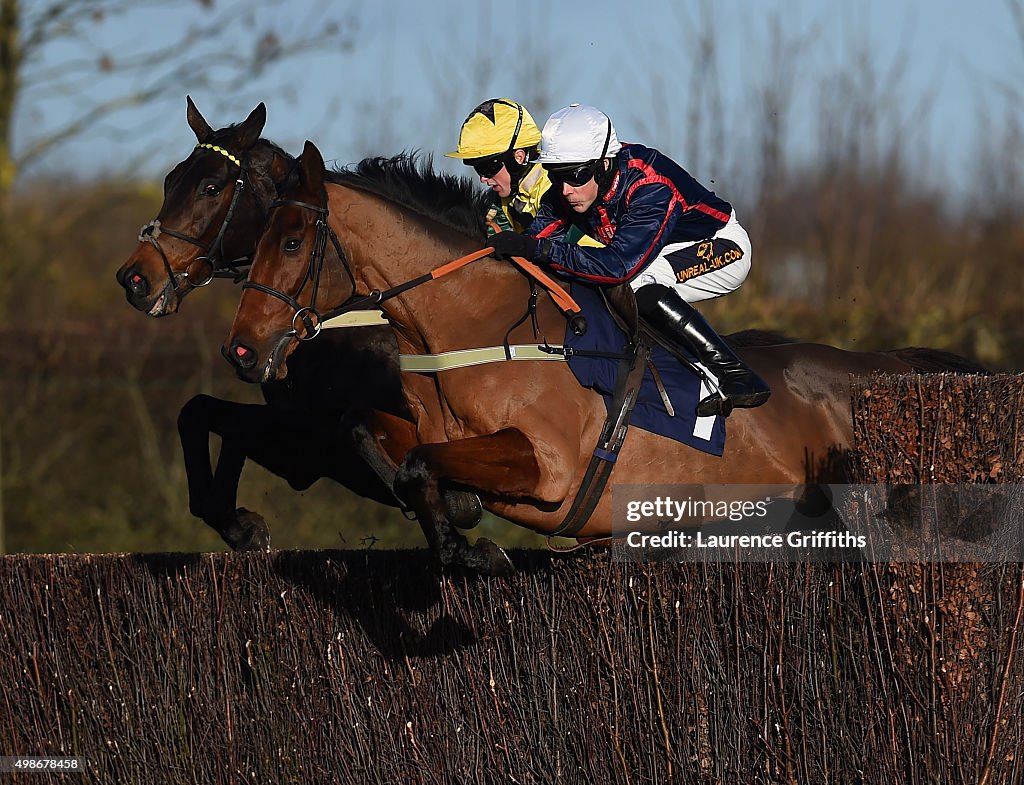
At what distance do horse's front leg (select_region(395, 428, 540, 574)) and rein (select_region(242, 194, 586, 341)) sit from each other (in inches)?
21.3

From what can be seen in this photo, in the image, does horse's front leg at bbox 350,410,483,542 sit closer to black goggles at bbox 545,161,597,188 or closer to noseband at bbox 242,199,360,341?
noseband at bbox 242,199,360,341

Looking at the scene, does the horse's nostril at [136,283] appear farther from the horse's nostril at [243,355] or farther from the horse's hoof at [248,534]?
the horse's hoof at [248,534]

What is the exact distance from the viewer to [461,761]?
16.3 feet

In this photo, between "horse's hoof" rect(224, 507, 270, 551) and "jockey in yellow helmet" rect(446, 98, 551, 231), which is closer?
"jockey in yellow helmet" rect(446, 98, 551, 231)

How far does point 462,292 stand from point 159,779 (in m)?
2.36

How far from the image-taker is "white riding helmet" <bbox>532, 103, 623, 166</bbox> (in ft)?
15.6

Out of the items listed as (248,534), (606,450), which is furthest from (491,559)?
(248,534)

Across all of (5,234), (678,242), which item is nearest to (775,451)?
(678,242)

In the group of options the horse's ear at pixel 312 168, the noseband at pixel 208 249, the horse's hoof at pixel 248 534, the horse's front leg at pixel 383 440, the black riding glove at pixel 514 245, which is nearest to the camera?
the horse's ear at pixel 312 168

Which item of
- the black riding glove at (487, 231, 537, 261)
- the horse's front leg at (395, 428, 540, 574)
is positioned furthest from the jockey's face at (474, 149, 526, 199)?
the horse's front leg at (395, 428, 540, 574)

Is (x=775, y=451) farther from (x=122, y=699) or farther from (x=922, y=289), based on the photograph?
(x=922, y=289)

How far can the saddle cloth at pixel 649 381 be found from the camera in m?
4.85

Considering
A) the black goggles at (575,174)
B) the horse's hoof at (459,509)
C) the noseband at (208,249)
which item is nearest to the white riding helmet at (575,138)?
the black goggles at (575,174)

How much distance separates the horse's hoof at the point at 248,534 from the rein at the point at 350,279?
1.43 metres
